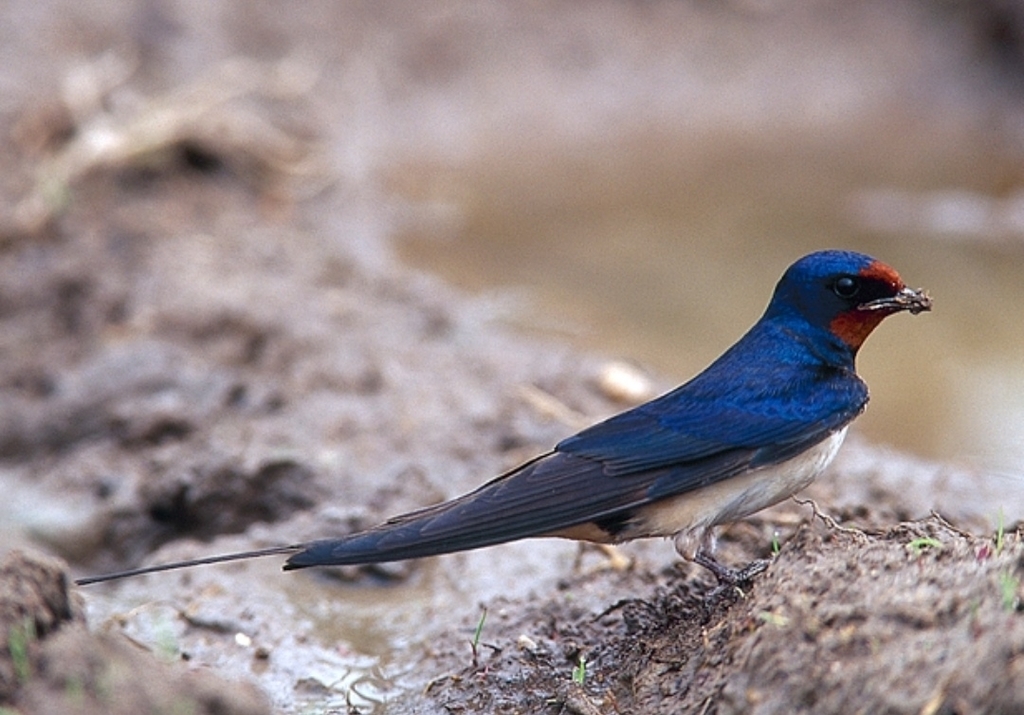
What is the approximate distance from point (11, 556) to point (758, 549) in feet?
6.36

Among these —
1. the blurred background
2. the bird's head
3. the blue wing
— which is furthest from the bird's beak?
the blurred background

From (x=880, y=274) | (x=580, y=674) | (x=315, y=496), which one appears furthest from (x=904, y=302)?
(x=315, y=496)

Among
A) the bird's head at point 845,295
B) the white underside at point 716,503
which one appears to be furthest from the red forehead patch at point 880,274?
the white underside at point 716,503

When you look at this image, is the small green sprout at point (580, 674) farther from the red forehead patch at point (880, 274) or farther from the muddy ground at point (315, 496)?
the red forehead patch at point (880, 274)

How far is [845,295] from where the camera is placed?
3.48 m

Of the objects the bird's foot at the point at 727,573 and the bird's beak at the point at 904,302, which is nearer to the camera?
the bird's foot at the point at 727,573

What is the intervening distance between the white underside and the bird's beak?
38 cm

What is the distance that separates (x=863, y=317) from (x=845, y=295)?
73 millimetres

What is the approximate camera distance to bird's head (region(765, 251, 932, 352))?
3438 mm

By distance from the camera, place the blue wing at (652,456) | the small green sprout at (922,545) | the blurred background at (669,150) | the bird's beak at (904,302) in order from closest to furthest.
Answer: the small green sprout at (922,545) < the blue wing at (652,456) < the bird's beak at (904,302) < the blurred background at (669,150)

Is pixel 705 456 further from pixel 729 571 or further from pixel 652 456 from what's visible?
pixel 729 571

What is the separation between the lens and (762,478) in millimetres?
3287

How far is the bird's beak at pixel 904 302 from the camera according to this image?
3418 mm

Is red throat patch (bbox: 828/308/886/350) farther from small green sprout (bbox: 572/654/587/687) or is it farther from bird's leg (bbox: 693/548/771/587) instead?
small green sprout (bbox: 572/654/587/687)
